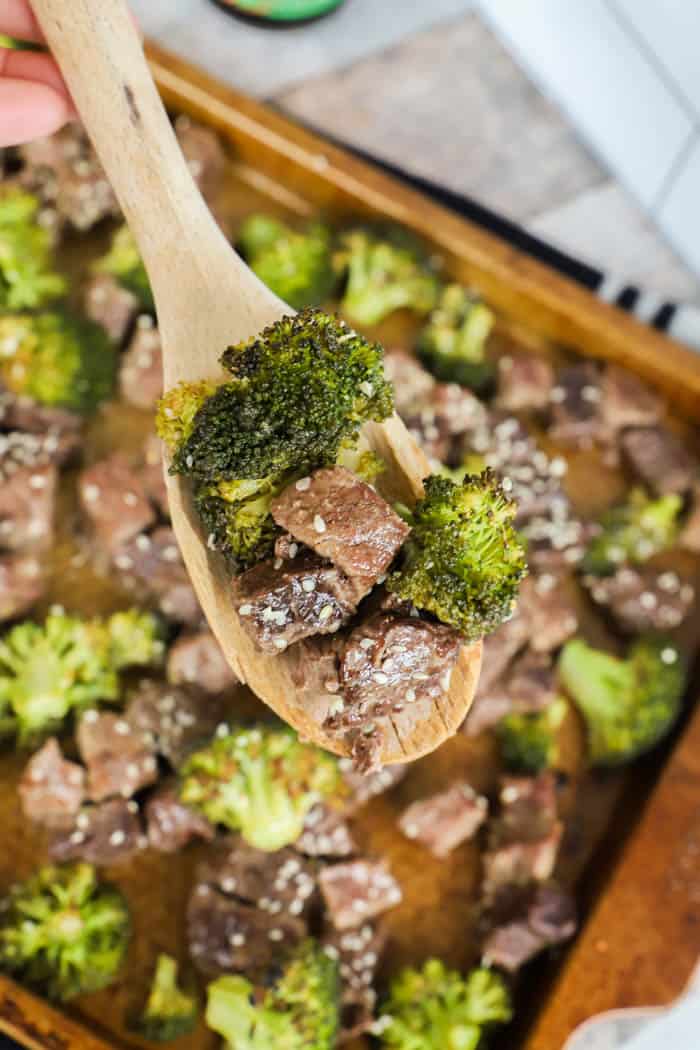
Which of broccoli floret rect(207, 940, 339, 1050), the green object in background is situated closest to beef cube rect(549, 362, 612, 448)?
the green object in background

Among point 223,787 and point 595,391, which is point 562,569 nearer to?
point 595,391

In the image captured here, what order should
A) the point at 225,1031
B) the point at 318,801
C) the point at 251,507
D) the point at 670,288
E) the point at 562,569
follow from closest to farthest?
the point at 251,507 → the point at 225,1031 → the point at 318,801 → the point at 562,569 → the point at 670,288

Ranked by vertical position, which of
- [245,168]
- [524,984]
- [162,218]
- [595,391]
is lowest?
[524,984]

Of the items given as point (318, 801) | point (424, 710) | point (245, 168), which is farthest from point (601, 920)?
point (245, 168)

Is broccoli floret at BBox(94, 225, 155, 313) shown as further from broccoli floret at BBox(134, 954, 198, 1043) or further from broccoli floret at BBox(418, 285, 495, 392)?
broccoli floret at BBox(134, 954, 198, 1043)

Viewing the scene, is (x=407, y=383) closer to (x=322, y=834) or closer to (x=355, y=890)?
(x=322, y=834)

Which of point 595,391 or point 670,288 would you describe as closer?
point 595,391

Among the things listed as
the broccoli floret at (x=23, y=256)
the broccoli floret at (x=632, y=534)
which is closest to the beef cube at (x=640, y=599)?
the broccoli floret at (x=632, y=534)

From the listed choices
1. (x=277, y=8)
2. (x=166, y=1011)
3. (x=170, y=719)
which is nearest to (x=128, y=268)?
(x=277, y=8)
